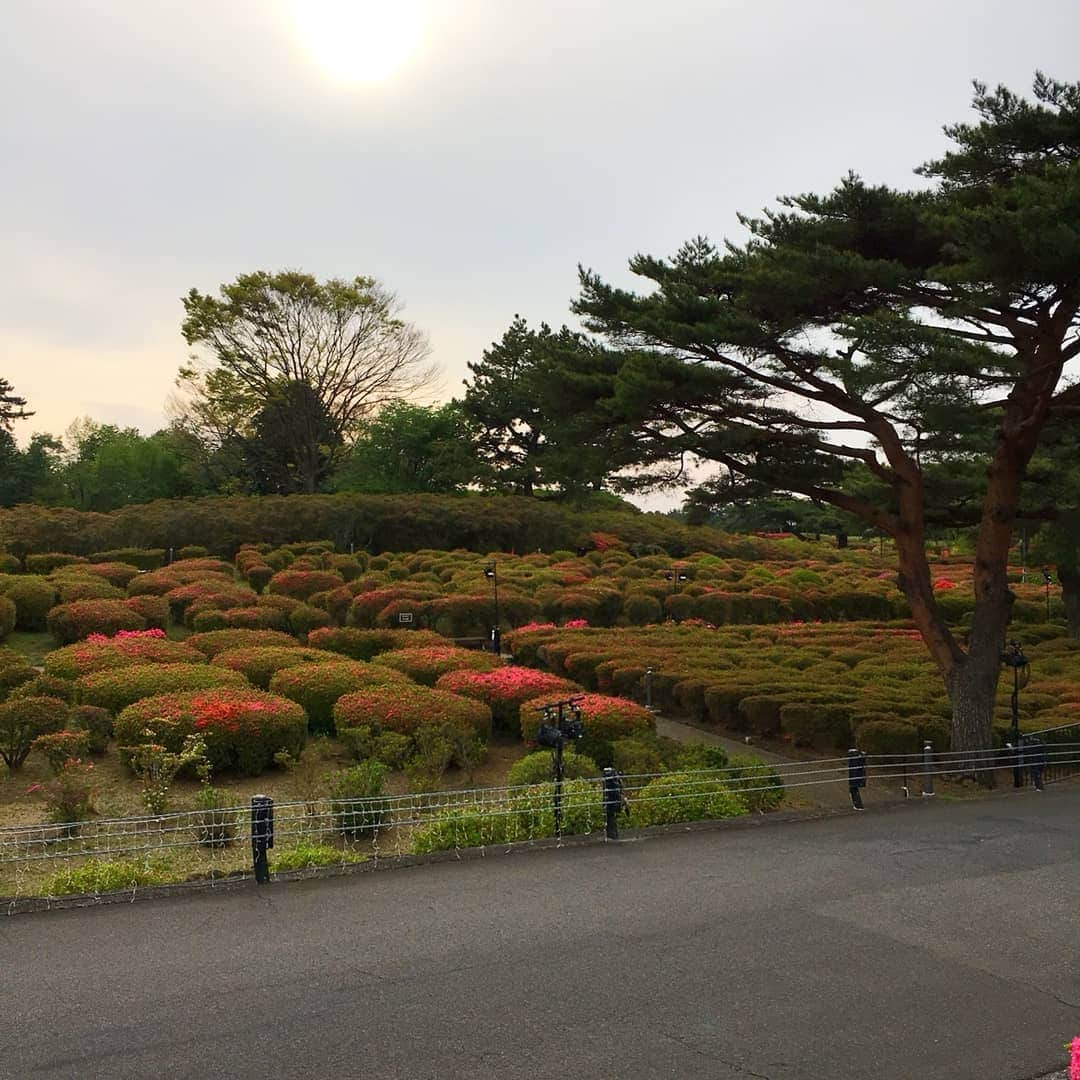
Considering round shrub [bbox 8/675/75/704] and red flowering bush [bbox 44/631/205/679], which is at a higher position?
red flowering bush [bbox 44/631/205/679]

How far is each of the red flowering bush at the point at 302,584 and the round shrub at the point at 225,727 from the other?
1218 cm

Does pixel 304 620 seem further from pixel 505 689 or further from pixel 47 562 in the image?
pixel 47 562

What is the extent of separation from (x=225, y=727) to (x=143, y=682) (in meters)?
2.22

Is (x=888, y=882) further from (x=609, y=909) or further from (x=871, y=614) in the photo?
(x=871, y=614)

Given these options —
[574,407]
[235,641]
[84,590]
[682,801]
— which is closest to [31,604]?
[84,590]

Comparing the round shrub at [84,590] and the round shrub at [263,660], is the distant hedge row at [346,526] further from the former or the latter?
the round shrub at [263,660]

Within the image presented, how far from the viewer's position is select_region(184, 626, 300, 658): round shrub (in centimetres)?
1620

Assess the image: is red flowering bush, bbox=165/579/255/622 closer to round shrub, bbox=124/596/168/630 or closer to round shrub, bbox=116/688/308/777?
round shrub, bbox=124/596/168/630

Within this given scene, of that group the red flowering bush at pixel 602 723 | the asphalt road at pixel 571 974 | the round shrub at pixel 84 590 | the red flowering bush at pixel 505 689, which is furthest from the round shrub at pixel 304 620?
the asphalt road at pixel 571 974

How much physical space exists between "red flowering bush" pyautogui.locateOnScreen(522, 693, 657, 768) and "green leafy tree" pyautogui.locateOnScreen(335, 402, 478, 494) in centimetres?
2598

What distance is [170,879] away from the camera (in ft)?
23.6

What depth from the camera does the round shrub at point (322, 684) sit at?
13.3 metres

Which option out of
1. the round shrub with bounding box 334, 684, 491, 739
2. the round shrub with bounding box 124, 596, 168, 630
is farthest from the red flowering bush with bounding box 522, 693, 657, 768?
the round shrub with bounding box 124, 596, 168, 630

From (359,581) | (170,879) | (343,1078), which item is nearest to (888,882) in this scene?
(343,1078)
